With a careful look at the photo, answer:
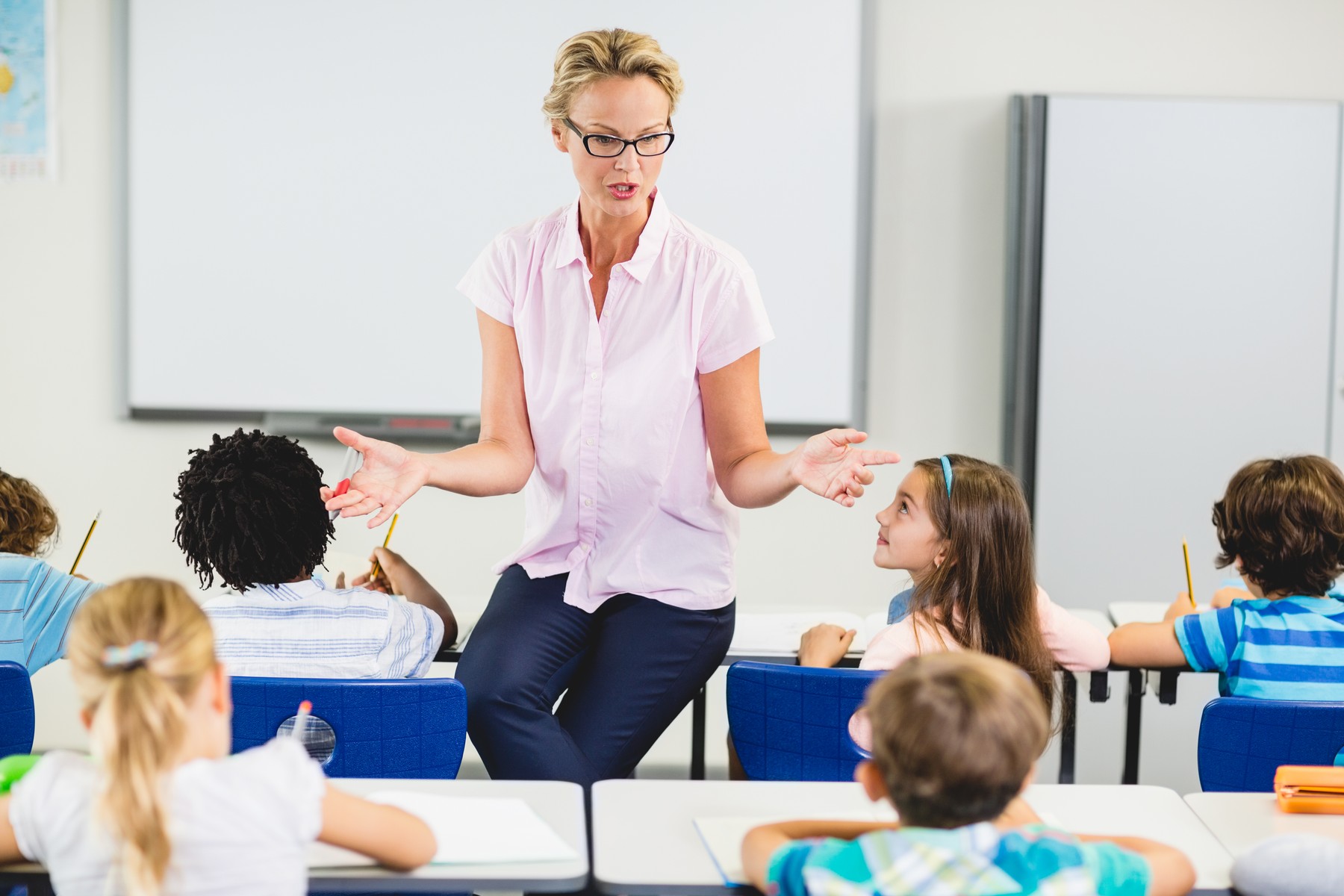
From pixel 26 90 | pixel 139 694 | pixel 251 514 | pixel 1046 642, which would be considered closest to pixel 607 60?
pixel 251 514

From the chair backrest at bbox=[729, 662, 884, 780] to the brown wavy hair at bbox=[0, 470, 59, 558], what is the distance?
4.59 ft

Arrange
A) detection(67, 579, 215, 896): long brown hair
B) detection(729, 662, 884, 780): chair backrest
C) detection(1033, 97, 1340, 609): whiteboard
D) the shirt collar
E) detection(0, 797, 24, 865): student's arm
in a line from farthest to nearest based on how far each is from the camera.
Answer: detection(1033, 97, 1340, 609): whiteboard < the shirt collar < detection(729, 662, 884, 780): chair backrest < detection(0, 797, 24, 865): student's arm < detection(67, 579, 215, 896): long brown hair

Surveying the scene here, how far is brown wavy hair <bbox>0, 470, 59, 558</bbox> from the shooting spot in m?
2.31

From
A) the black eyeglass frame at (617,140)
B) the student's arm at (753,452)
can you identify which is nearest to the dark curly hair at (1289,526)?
the student's arm at (753,452)

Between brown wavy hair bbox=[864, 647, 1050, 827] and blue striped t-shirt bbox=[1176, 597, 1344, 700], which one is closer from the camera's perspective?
brown wavy hair bbox=[864, 647, 1050, 827]

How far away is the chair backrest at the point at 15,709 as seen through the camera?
1.73 m

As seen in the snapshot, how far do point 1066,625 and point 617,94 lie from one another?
1115 millimetres

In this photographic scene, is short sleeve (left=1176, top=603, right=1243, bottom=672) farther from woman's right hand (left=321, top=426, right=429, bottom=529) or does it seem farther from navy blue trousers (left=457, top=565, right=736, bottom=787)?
woman's right hand (left=321, top=426, right=429, bottom=529)

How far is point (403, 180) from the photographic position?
4.02 metres

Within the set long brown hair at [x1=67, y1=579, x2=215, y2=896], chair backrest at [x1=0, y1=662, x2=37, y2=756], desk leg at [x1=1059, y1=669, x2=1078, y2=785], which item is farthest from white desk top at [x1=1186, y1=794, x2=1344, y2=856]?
chair backrest at [x1=0, y1=662, x2=37, y2=756]

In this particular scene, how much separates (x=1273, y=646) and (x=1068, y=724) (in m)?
0.40

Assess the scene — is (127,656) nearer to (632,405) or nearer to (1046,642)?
(632,405)

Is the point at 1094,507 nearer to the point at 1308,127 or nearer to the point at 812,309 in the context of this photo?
the point at 812,309

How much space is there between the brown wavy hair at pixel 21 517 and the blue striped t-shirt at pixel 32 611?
0.13m
